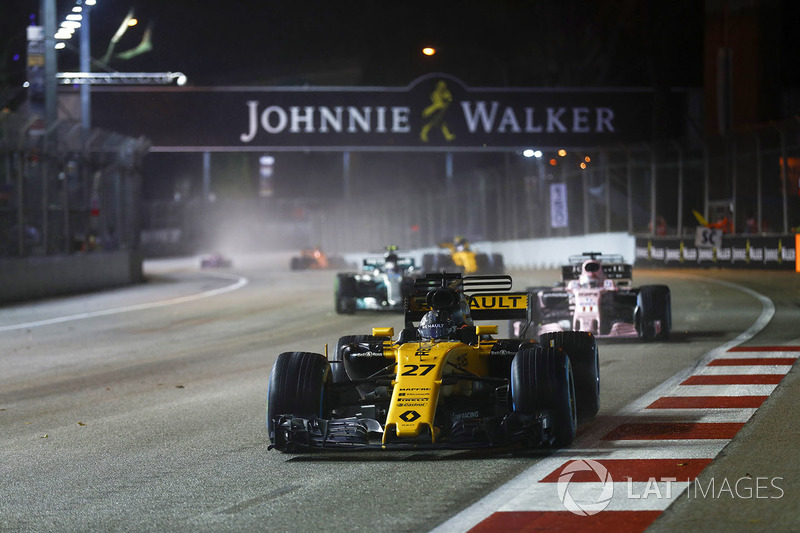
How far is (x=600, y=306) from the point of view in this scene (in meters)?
14.6

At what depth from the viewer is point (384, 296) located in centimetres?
2114

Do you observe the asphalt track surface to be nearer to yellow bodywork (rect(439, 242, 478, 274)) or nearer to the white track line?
the white track line

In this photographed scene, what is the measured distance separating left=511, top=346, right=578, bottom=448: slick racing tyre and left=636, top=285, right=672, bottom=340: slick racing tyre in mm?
7046

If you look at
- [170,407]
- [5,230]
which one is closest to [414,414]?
[170,407]

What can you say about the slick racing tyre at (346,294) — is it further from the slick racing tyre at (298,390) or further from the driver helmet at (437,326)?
the slick racing tyre at (298,390)

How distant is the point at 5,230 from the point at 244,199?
7948 cm

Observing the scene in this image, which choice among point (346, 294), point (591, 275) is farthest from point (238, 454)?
point (346, 294)

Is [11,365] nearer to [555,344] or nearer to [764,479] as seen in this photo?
[555,344]

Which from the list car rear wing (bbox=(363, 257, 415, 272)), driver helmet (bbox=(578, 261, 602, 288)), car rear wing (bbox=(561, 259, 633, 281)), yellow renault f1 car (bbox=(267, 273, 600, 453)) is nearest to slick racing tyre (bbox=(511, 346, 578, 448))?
yellow renault f1 car (bbox=(267, 273, 600, 453))

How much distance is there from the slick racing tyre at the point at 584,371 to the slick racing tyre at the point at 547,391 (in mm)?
965

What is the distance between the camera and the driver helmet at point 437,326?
27.7 feet

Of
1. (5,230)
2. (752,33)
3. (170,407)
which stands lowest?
(170,407)

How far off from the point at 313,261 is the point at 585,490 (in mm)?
42689

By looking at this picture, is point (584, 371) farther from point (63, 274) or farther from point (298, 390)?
point (63, 274)
